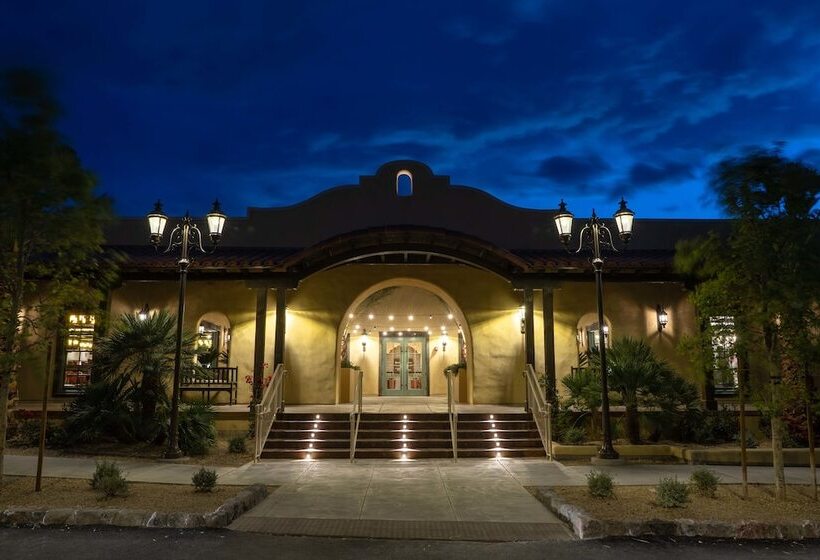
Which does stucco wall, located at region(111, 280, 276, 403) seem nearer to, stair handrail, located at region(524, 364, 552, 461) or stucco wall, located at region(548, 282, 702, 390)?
stair handrail, located at region(524, 364, 552, 461)

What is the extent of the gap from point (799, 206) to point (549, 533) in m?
4.99

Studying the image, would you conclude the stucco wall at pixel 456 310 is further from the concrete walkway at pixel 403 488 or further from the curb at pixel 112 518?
the curb at pixel 112 518

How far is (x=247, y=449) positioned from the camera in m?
11.3

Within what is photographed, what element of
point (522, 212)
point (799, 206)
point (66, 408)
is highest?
point (522, 212)

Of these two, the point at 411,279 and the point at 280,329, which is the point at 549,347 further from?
the point at 280,329

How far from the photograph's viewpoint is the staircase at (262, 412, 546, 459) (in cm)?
1105

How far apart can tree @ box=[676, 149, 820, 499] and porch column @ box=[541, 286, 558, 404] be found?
4.80 metres

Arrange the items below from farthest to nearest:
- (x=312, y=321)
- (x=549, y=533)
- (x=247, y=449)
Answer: (x=312, y=321) < (x=247, y=449) < (x=549, y=533)

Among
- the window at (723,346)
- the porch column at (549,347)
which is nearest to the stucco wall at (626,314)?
the porch column at (549,347)

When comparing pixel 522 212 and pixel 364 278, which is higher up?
pixel 522 212

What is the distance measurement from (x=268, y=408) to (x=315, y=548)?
5.99 meters

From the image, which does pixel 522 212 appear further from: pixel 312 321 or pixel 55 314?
pixel 55 314

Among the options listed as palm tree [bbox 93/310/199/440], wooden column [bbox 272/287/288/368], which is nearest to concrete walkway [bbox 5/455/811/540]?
palm tree [bbox 93/310/199/440]

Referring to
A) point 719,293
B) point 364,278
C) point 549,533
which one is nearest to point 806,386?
point 719,293
